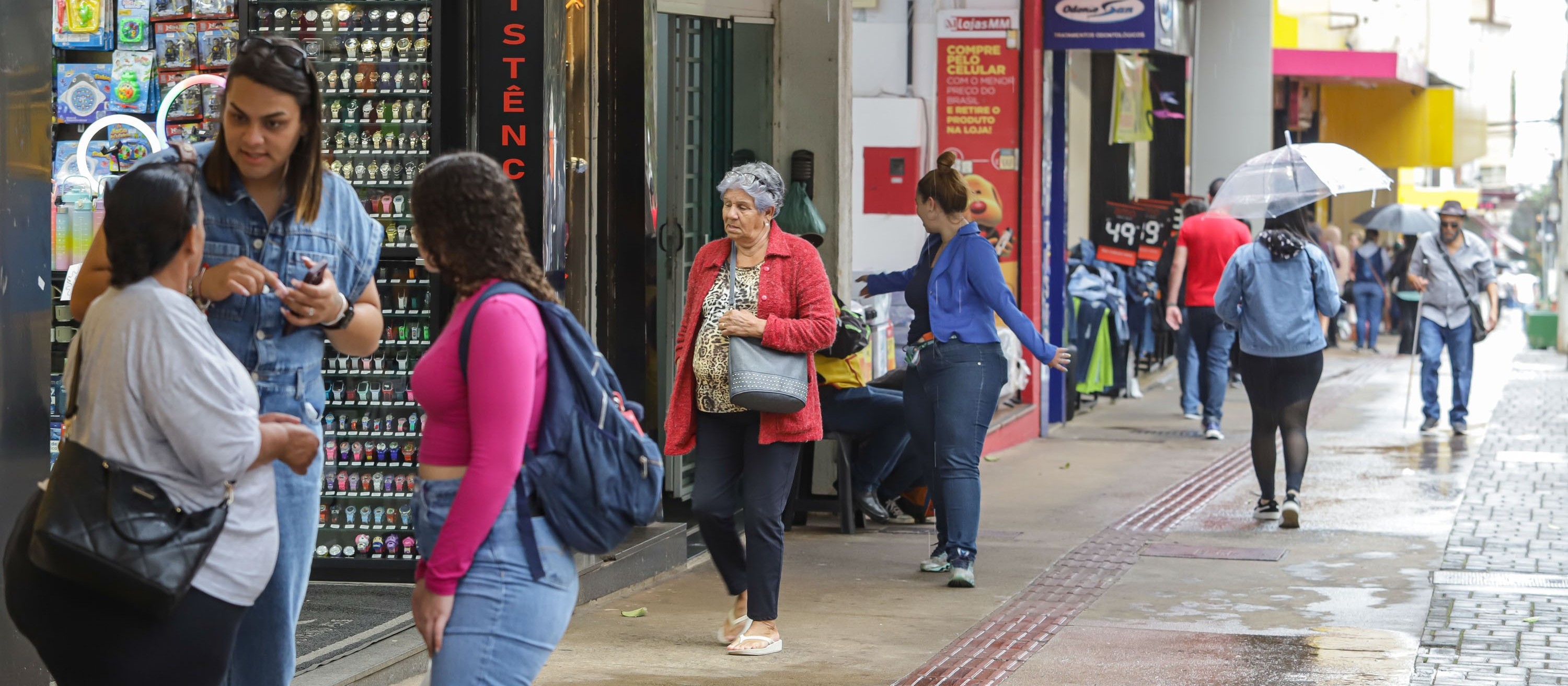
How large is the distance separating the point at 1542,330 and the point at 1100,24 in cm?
1564

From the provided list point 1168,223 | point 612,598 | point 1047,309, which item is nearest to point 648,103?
point 612,598

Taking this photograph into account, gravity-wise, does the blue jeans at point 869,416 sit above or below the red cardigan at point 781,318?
below

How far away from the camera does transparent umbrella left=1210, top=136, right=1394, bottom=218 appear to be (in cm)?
959

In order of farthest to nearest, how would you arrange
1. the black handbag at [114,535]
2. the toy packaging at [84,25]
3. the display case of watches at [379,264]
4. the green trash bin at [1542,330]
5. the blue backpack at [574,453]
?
the green trash bin at [1542,330] → the display case of watches at [379,264] → the toy packaging at [84,25] → the blue backpack at [574,453] → the black handbag at [114,535]

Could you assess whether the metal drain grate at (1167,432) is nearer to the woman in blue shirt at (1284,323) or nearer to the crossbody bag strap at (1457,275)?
the crossbody bag strap at (1457,275)

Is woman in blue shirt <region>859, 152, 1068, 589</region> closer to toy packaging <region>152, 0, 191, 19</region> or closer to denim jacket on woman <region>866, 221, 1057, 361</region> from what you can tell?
denim jacket on woman <region>866, 221, 1057, 361</region>

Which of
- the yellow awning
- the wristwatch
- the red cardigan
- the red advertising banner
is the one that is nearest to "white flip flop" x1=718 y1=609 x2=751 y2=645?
the red cardigan

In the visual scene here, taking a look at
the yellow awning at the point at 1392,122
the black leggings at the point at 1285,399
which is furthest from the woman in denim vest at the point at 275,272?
the yellow awning at the point at 1392,122

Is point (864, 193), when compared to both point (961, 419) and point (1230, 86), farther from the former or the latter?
point (1230, 86)

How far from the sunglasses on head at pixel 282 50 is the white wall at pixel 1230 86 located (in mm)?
18209

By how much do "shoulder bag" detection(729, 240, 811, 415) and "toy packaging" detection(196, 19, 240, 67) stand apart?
229 centimetres

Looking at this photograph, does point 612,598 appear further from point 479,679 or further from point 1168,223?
point 1168,223

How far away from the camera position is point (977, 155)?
13.0 metres

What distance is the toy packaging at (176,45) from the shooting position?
6773 mm
